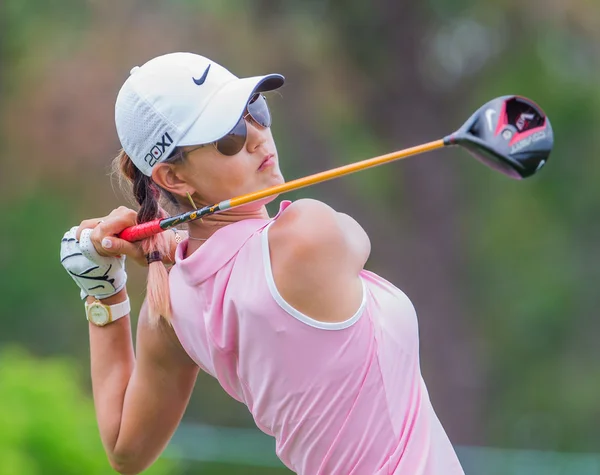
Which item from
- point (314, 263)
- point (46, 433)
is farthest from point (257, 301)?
point (46, 433)

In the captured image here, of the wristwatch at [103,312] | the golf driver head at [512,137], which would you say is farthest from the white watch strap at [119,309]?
the golf driver head at [512,137]

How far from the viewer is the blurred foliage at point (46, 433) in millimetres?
4622

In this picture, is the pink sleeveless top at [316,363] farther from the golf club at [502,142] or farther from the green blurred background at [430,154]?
the green blurred background at [430,154]

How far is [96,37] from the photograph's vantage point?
428 inches

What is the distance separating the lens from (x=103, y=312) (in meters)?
2.53

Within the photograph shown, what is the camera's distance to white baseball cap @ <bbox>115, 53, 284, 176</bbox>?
2180mm

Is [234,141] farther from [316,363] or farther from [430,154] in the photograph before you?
[430,154]

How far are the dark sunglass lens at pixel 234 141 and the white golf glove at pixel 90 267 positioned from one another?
16.1 inches

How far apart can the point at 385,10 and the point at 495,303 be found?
11.1ft

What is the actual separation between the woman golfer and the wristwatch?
0.14m

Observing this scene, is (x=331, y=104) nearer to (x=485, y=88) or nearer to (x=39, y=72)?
(x=485, y=88)

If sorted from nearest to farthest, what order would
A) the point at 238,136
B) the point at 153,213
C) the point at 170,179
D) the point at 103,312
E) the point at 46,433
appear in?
the point at 238,136, the point at 170,179, the point at 153,213, the point at 103,312, the point at 46,433

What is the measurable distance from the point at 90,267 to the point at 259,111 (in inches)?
20.5

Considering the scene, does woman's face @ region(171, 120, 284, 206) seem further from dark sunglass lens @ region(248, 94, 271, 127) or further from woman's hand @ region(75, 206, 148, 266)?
woman's hand @ region(75, 206, 148, 266)
